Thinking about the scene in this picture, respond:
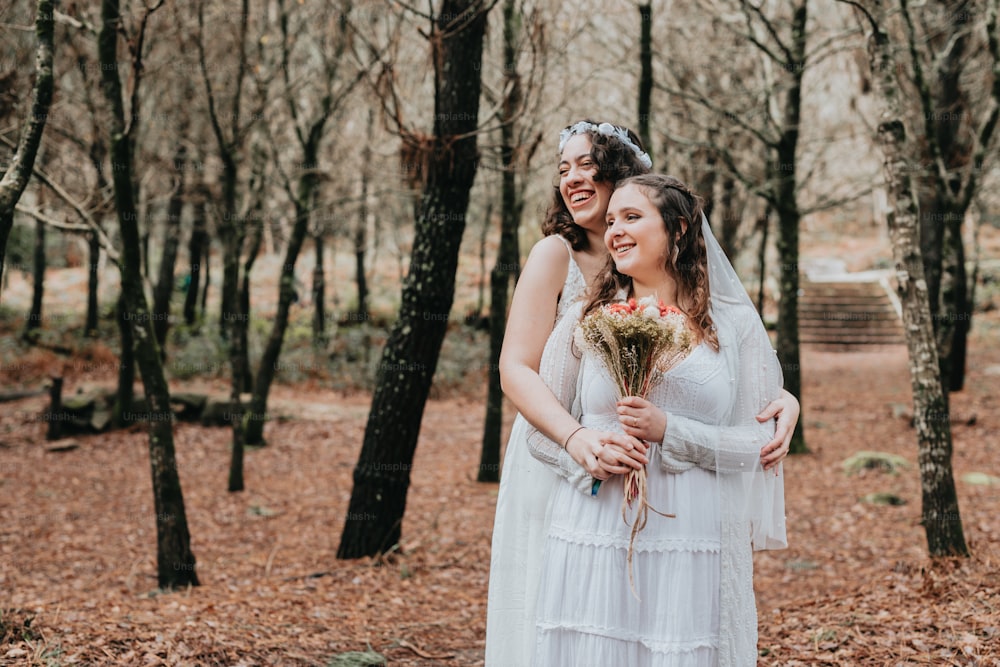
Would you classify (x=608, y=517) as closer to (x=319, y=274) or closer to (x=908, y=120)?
(x=908, y=120)

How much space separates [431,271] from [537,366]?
363 cm

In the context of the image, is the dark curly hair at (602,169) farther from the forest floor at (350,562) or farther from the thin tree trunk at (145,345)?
the thin tree trunk at (145,345)

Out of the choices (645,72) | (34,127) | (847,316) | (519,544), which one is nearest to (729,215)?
(645,72)

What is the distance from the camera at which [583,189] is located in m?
2.88

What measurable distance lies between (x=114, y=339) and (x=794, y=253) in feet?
60.3

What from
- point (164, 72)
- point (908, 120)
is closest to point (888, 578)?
point (908, 120)

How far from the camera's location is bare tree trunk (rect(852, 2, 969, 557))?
4.96 metres

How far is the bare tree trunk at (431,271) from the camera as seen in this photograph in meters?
6.25

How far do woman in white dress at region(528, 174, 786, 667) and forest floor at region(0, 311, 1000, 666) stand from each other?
2.08 metres

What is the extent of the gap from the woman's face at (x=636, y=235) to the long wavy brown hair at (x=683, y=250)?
24 millimetres

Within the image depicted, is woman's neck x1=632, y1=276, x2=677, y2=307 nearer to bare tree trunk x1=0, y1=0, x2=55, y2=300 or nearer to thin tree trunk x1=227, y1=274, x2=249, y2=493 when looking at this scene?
bare tree trunk x1=0, y1=0, x2=55, y2=300

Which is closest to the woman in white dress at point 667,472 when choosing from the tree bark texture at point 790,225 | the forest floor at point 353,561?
the forest floor at point 353,561

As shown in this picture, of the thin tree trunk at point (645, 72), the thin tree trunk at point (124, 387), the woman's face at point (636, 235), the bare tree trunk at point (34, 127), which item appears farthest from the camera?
the thin tree trunk at point (124, 387)

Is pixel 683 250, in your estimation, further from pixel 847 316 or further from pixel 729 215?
pixel 847 316
